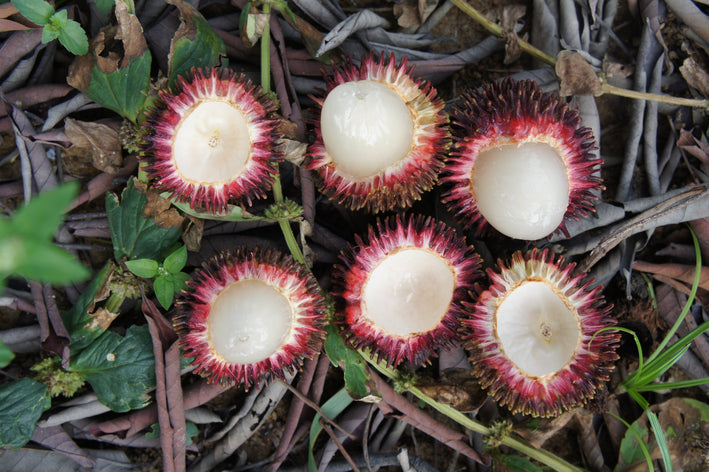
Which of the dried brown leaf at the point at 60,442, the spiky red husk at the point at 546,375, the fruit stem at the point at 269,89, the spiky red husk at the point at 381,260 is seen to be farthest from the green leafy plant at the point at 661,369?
the dried brown leaf at the point at 60,442

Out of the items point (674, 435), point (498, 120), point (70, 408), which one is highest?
point (498, 120)

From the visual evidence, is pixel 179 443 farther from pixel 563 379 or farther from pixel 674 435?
pixel 674 435

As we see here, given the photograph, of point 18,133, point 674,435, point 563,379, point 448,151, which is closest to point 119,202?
point 18,133

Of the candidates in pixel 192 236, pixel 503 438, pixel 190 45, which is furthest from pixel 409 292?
pixel 190 45

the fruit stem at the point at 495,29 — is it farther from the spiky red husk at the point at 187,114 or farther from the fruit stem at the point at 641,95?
the spiky red husk at the point at 187,114

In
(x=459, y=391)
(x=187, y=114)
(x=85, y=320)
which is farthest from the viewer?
(x=459, y=391)

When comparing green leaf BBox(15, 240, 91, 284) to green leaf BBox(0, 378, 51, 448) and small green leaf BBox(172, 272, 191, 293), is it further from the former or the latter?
green leaf BBox(0, 378, 51, 448)

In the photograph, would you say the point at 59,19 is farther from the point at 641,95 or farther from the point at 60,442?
the point at 641,95
